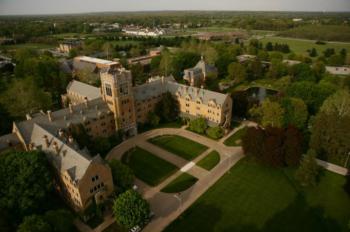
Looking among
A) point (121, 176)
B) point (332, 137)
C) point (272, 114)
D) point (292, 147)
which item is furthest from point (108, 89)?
point (332, 137)

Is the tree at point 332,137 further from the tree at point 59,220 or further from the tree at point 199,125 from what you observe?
the tree at point 59,220

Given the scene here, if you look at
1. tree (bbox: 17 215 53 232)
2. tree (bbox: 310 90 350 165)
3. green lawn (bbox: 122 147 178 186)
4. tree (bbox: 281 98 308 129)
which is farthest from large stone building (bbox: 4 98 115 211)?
tree (bbox: 281 98 308 129)

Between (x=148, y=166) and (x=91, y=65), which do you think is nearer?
(x=148, y=166)

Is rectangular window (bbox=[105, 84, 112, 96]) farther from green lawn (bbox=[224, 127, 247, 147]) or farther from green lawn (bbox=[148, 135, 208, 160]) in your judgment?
green lawn (bbox=[224, 127, 247, 147])

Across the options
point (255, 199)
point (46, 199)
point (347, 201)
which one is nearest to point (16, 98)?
point (46, 199)

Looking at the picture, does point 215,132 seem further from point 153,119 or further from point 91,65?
point 91,65

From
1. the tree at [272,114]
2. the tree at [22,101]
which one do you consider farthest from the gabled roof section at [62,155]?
the tree at [272,114]
